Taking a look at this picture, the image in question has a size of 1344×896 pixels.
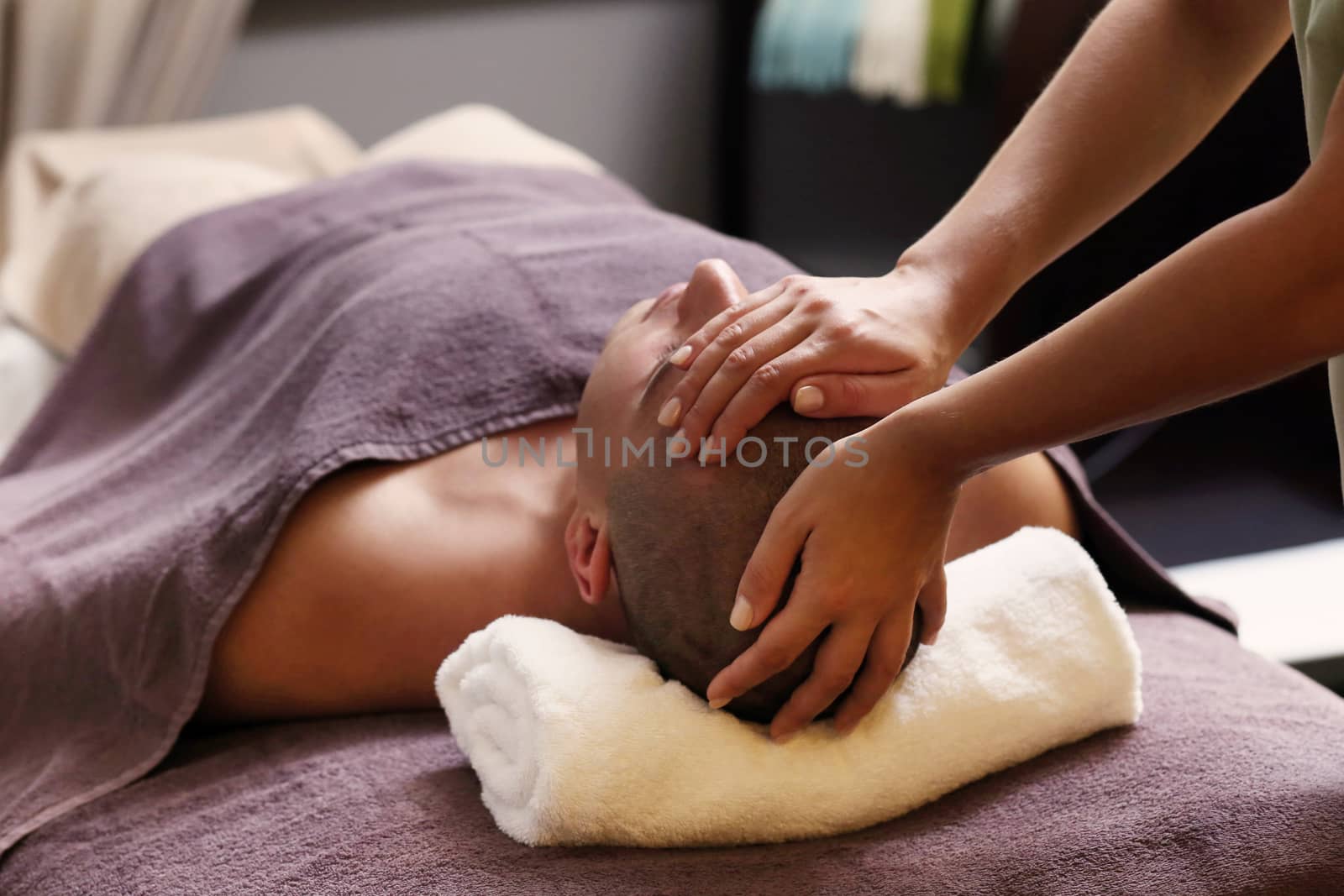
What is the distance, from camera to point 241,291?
1755 millimetres

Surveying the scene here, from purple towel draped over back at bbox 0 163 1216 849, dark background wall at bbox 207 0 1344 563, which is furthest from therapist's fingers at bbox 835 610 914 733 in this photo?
dark background wall at bbox 207 0 1344 563

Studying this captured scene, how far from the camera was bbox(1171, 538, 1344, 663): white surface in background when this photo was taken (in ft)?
5.74

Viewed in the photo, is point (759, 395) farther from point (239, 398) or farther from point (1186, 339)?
Result: point (239, 398)

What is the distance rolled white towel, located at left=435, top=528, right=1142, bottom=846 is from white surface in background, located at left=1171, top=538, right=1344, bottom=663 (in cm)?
76

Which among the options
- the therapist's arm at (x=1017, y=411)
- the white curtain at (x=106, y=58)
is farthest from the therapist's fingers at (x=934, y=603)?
the white curtain at (x=106, y=58)

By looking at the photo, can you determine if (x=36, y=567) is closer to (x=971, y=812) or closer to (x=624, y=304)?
(x=624, y=304)

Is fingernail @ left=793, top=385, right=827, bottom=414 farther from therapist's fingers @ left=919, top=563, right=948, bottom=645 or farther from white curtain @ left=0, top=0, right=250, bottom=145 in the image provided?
white curtain @ left=0, top=0, right=250, bottom=145

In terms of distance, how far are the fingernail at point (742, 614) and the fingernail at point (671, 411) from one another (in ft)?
0.51

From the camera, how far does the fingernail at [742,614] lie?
33.9 inches

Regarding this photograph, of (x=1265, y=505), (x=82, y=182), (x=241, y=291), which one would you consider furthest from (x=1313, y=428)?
(x=82, y=182)

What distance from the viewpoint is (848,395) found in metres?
0.92

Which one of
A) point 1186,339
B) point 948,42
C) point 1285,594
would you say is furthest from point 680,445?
point 948,42

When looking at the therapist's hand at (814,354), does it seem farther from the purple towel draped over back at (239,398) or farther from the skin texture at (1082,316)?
the purple towel draped over back at (239,398)

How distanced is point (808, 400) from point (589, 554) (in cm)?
27
